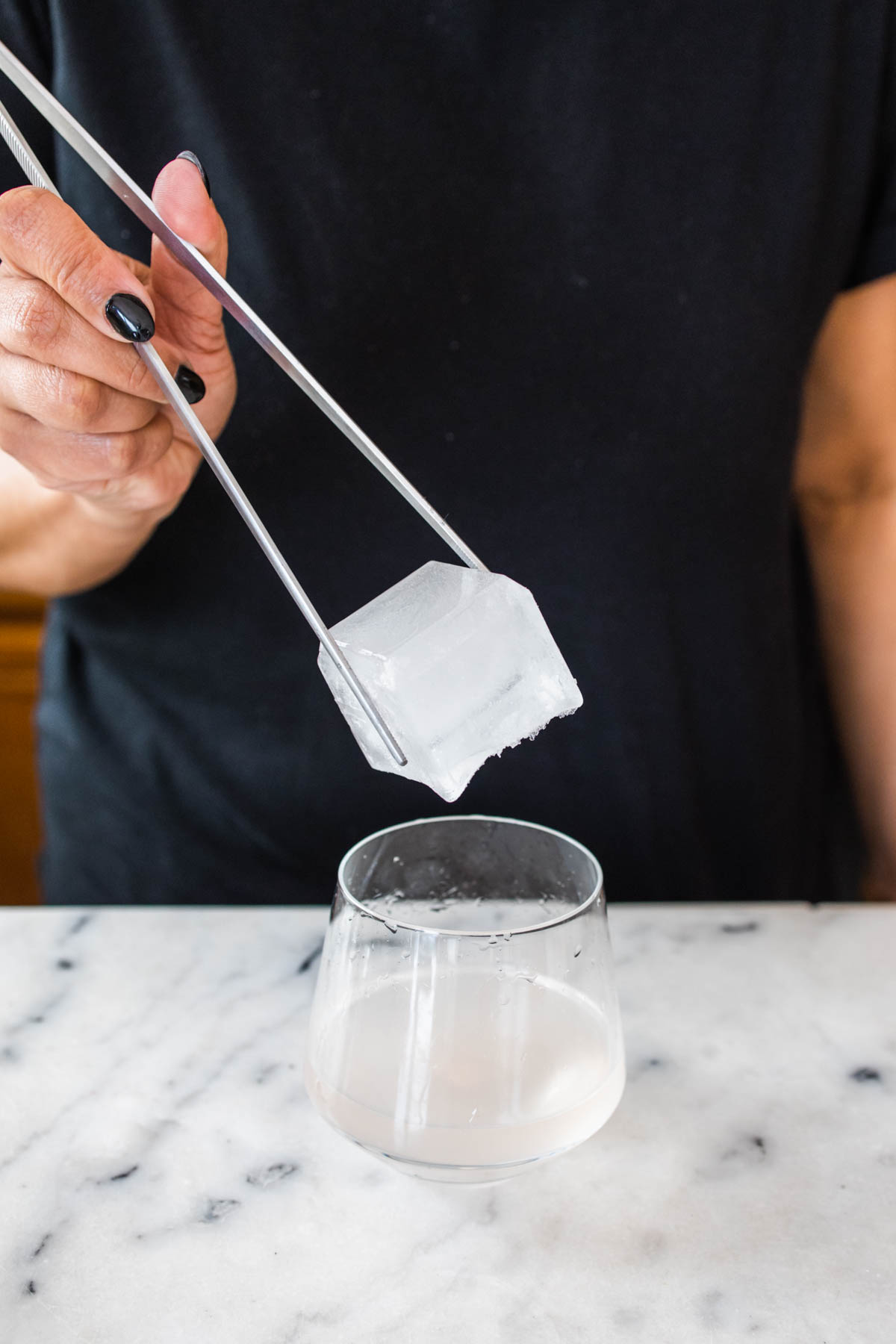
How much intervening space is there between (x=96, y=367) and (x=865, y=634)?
2.11 feet

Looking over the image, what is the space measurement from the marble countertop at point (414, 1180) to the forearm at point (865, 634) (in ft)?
0.94

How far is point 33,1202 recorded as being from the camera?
0.47 meters

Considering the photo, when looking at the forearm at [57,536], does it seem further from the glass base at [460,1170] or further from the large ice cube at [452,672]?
the glass base at [460,1170]

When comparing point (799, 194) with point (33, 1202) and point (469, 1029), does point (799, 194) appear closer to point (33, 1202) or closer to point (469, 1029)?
point (469, 1029)

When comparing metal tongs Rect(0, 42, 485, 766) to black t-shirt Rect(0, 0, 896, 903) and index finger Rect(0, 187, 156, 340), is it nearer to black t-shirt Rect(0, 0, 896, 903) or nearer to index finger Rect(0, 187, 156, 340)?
index finger Rect(0, 187, 156, 340)

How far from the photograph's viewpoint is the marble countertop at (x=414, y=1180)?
1.39ft

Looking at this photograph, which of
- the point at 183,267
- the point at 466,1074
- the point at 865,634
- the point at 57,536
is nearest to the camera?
A: the point at 466,1074

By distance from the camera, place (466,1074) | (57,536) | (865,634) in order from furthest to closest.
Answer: (865,634) → (57,536) → (466,1074)

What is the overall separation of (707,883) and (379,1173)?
18.0 inches

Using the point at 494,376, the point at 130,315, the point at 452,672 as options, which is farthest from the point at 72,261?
the point at 494,376

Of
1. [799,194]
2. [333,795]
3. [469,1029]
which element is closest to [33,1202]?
[469,1029]

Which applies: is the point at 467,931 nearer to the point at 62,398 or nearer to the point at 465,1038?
the point at 465,1038

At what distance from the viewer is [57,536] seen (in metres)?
0.73

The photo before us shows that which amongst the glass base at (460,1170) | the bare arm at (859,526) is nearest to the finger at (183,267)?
the glass base at (460,1170)
